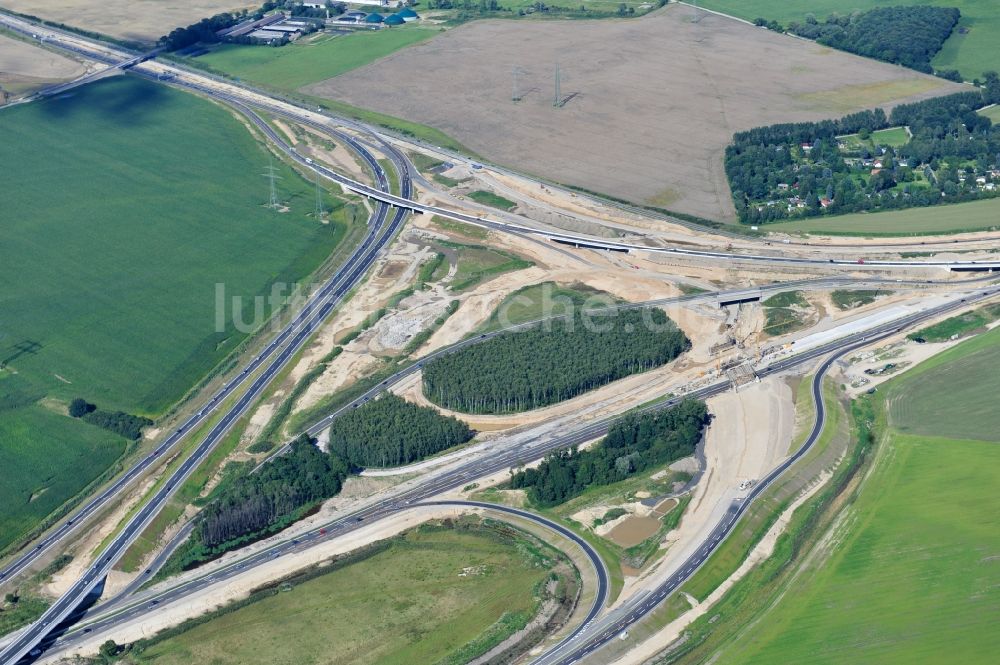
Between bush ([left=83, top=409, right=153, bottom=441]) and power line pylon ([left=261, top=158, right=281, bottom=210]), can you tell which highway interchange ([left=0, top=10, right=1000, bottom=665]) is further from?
power line pylon ([left=261, top=158, right=281, bottom=210])

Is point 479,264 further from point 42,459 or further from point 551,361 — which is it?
point 42,459

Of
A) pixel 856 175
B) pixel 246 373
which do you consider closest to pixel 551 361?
pixel 246 373

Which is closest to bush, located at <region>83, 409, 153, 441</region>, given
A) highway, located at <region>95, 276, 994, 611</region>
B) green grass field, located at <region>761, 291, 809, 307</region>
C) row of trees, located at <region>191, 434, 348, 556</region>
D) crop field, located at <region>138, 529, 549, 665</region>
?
row of trees, located at <region>191, 434, 348, 556</region>

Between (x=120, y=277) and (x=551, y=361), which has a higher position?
(x=120, y=277)

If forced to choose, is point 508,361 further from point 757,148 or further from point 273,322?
point 757,148

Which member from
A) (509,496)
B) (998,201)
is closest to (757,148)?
(998,201)

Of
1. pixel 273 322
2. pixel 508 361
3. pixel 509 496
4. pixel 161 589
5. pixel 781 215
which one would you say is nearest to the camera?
pixel 161 589

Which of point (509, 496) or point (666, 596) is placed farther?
point (509, 496)
